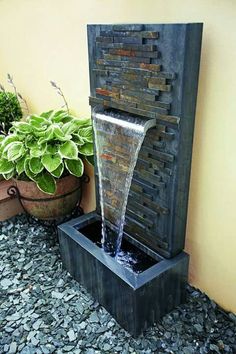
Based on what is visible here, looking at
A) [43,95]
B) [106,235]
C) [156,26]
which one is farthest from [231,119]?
[43,95]

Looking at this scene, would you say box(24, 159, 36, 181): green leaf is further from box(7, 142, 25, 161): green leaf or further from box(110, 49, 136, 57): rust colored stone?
box(110, 49, 136, 57): rust colored stone

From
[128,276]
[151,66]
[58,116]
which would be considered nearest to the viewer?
[151,66]

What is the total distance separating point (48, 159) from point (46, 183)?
147 millimetres

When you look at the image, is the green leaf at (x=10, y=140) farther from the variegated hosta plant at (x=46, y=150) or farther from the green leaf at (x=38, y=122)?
the green leaf at (x=38, y=122)

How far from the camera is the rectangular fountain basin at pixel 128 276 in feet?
4.61

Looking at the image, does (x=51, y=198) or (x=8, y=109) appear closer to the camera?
(x=51, y=198)

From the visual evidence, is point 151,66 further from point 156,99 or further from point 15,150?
point 15,150

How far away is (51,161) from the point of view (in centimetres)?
181

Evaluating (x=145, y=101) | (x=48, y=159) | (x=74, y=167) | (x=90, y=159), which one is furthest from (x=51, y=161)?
(x=145, y=101)

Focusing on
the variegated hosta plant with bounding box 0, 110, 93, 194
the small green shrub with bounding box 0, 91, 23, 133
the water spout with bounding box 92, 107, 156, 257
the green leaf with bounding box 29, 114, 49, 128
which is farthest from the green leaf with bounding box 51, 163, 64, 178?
the small green shrub with bounding box 0, 91, 23, 133

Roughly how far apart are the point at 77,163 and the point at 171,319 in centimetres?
96

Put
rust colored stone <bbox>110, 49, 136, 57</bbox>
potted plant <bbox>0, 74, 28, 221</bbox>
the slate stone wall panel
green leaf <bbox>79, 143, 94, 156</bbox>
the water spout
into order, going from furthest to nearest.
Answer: potted plant <bbox>0, 74, 28, 221</bbox> → green leaf <bbox>79, 143, 94, 156</bbox> → the water spout → rust colored stone <bbox>110, 49, 136, 57</bbox> → the slate stone wall panel

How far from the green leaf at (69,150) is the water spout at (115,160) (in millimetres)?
175

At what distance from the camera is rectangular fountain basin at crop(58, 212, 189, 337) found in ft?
4.61
